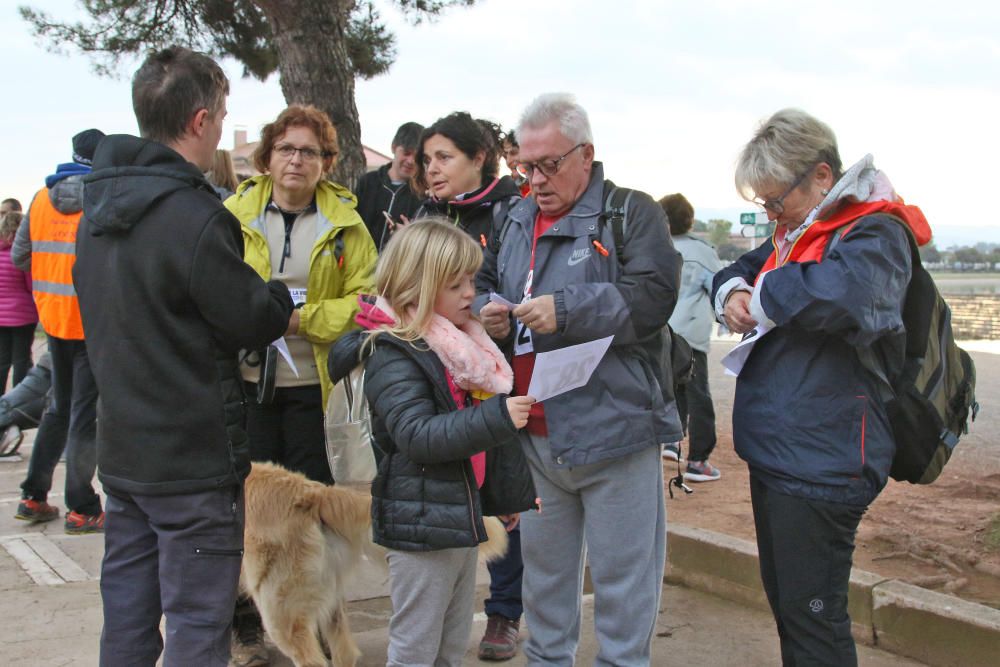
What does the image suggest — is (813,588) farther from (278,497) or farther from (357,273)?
(357,273)

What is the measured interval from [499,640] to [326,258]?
5.50 ft

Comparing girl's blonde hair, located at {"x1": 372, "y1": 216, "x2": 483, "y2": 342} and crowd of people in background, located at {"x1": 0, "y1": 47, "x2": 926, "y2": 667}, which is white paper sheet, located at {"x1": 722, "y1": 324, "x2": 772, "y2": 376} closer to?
crowd of people in background, located at {"x1": 0, "y1": 47, "x2": 926, "y2": 667}

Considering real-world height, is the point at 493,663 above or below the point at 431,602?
below

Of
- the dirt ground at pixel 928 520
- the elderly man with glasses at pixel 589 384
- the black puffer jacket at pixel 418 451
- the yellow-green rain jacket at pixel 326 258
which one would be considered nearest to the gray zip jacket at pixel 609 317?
the elderly man with glasses at pixel 589 384

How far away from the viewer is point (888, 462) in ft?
8.10

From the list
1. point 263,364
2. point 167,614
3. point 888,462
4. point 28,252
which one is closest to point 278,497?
point 263,364

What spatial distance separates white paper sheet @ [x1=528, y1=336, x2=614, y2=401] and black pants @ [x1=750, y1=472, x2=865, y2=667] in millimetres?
630

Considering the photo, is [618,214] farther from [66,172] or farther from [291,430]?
[66,172]

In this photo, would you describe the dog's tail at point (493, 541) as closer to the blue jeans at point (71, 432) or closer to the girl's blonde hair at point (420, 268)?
the girl's blonde hair at point (420, 268)

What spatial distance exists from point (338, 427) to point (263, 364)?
2.20 feet

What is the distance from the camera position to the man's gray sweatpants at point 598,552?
9.34 ft

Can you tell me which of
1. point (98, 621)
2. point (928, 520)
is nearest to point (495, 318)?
point (98, 621)

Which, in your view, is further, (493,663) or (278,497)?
(493,663)

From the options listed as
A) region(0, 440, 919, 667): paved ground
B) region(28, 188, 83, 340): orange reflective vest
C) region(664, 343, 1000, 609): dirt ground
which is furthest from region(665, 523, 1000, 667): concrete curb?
region(28, 188, 83, 340): orange reflective vest
